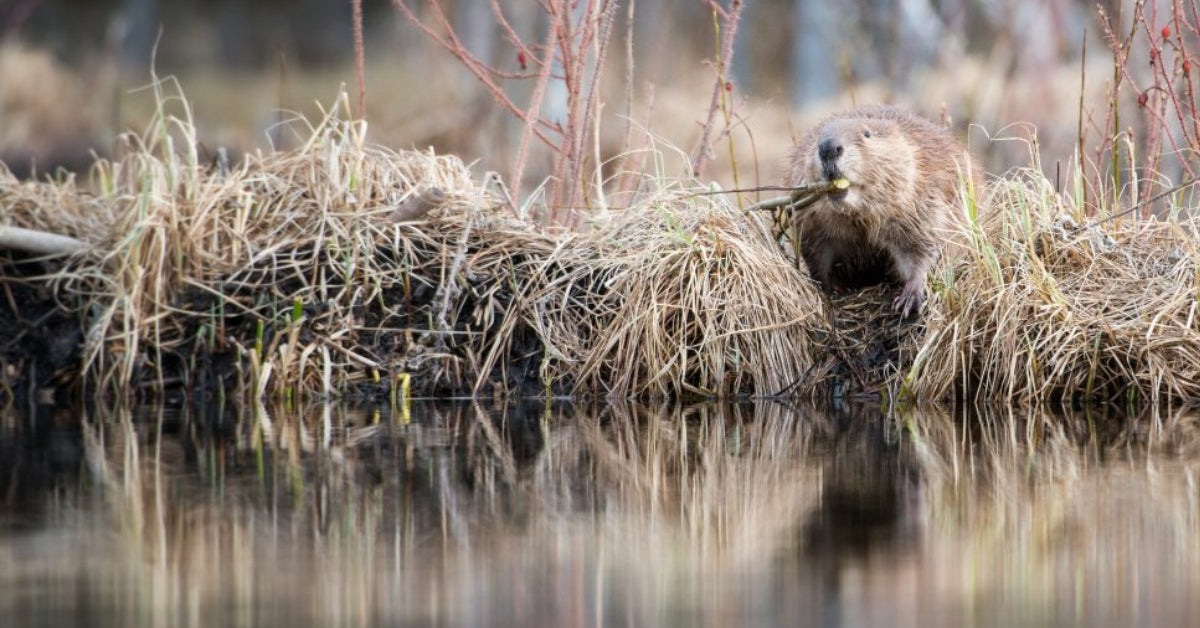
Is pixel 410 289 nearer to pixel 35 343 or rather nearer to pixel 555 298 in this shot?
pixel 555 298

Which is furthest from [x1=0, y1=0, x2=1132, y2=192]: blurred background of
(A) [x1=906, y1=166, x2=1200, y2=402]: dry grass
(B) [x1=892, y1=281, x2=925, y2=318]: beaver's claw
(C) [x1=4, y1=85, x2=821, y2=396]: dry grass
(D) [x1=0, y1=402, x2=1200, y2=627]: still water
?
(D) [x1=0, y1=402, x2=1200, y2=627]: still water

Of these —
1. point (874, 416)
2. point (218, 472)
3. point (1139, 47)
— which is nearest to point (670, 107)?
point (1139, 47)

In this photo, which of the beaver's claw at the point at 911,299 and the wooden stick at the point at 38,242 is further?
the wooden stick at the point at 38,242

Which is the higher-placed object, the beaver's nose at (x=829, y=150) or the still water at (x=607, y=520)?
the beaver's nose at (x=829, y=150)

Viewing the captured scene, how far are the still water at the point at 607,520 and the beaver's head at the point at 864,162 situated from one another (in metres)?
0.69

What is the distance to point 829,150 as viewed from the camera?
14.8 feet

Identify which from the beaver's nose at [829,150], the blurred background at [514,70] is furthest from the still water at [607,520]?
the blurred background at [514,70]

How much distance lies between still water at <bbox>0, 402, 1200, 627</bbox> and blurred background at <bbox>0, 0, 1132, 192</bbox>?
1247mm

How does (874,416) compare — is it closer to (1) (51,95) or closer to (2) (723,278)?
(2) (723,278)

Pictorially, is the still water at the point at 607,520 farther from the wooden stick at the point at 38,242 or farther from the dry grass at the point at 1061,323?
the wooden stick at the point at 38,242

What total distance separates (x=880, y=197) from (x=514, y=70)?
6582 millimetres

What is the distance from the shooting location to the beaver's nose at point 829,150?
4.49 meters

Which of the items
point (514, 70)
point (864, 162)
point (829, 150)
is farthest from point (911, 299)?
point (514, 70)

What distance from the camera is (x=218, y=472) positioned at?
352 centimetres
